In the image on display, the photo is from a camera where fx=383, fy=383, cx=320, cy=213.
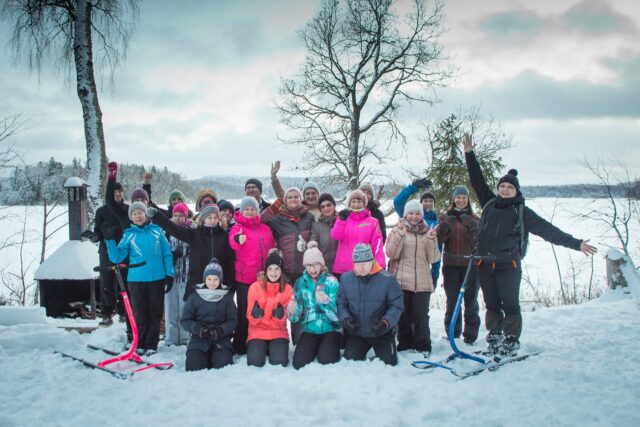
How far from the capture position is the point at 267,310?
4.52 meters

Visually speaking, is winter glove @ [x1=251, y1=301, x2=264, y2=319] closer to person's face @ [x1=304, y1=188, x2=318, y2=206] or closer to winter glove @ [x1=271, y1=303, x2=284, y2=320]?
winter glove @ [x1=271, y1=303, x2=284, y2=320]

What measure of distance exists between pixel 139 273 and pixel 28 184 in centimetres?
772

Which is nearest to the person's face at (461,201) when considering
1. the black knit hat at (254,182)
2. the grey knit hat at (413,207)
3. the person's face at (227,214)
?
the grey knit hat at (413,207)

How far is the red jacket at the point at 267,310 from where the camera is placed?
447 cm

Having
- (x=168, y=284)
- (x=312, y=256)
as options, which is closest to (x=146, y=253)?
(x=168, y=284)

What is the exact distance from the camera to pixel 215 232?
4938mm

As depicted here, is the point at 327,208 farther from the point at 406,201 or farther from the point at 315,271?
the point at 406,201

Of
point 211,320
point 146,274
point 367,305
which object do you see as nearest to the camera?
point 367,305

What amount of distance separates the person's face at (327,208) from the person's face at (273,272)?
3.35 ft

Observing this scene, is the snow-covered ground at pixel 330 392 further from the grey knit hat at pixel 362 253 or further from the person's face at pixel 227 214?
the person's face at pixel 227 214

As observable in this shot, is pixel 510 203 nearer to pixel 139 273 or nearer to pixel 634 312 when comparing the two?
pixel 634 312

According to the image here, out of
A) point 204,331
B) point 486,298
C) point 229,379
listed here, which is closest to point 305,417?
point 229,379

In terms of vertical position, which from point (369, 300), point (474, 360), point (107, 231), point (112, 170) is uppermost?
point (112, 170)

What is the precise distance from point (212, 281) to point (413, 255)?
2.47 metres
